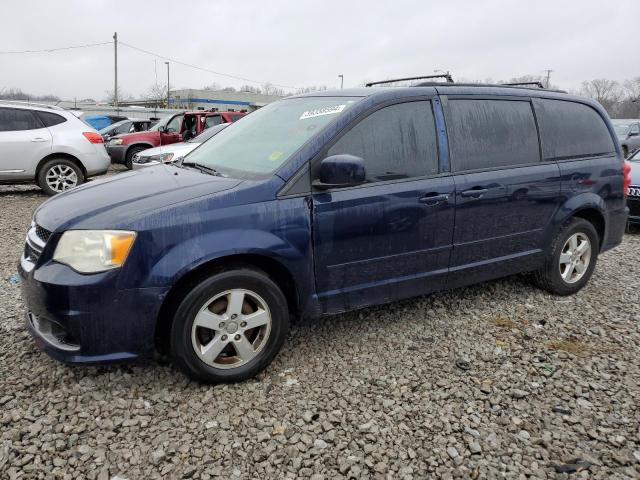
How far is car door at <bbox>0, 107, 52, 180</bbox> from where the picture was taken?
820cm

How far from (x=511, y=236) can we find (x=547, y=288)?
34.2 inches

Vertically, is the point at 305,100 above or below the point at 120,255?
above

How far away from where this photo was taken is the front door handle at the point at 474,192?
11.1 feet

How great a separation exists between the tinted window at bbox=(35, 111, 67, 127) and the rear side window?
8053mm

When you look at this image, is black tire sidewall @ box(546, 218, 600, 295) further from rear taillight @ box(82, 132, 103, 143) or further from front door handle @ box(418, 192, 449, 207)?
rear taillight @ box(82, 132, 103, 143)

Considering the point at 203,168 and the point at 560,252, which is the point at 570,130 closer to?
the point at 560,252

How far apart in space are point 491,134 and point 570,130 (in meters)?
0.97

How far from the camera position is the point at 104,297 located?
8.05 feet

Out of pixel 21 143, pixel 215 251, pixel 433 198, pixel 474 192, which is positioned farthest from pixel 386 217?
pixel 21 143

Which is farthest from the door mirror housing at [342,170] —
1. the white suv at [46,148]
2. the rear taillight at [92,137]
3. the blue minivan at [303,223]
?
the rear taillight at [92,137]

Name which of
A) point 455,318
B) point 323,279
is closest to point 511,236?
point 455,318

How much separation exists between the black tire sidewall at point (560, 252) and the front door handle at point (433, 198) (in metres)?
1.42

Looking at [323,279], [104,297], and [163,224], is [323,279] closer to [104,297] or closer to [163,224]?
[163,224]

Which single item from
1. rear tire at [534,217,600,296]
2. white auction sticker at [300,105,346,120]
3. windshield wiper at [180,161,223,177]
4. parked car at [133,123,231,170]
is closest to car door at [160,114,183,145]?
parked car at [133,123,231,170]
